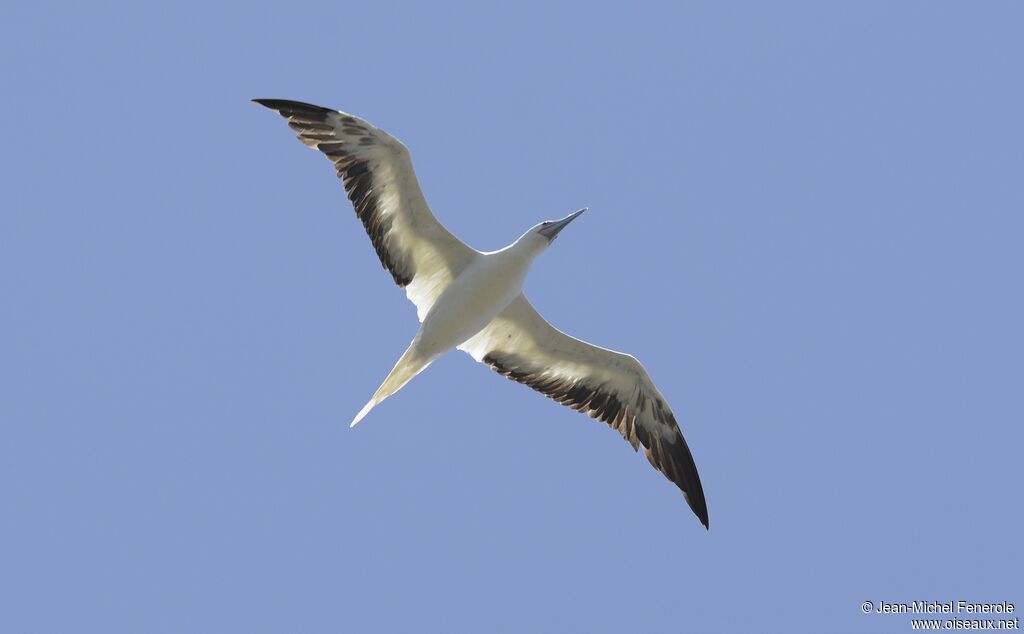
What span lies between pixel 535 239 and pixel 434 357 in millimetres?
2303

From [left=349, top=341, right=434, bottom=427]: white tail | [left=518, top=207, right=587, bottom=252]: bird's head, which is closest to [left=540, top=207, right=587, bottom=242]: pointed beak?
[left=518, top=207, right=587, bottom=252]: bird's head

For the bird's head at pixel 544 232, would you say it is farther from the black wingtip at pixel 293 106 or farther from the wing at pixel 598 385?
the black wingtip at pixel 293 106

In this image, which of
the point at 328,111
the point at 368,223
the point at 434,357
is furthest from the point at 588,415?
the point at 328,111

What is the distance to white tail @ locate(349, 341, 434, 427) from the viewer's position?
17.5 meters

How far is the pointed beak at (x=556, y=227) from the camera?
17.8 m

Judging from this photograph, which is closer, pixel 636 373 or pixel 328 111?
pixel 328 111

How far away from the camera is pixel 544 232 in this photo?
17.8 metres

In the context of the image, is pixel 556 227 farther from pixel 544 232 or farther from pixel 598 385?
pixel 598 385

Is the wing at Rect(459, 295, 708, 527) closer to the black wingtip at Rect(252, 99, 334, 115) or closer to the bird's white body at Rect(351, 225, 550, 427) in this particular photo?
the bird's white body at Rect(351, 225, 550, 427)

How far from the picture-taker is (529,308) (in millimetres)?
18453

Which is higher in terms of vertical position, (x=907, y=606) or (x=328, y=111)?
(x=328, y=111)

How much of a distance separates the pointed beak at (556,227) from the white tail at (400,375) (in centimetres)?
254

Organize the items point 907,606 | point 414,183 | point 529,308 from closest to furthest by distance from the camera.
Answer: point 907,606 → point 414,183 → point 529,308

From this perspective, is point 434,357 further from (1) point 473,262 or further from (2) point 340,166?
(2) point 340,166
